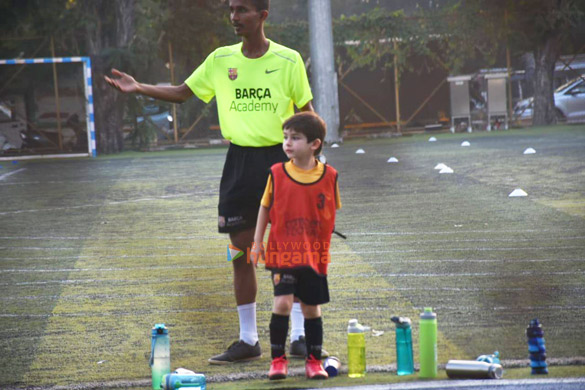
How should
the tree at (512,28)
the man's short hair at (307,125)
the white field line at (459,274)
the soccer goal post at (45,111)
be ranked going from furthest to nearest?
the tree at (512,28) → the soccer goal post at (45,111) → the white field line at (459,274) → the man's short hair at (307,125)

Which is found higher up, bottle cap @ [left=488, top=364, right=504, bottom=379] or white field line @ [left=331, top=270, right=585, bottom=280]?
bottle cap @ [left=488, top=364, right=504, bottom=379]

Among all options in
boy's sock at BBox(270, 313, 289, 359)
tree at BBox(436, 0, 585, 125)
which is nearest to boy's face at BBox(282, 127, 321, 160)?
boy's sock at BBox(270, 313, 289, 359)

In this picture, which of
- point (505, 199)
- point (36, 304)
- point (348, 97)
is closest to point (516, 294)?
point (36, 304)

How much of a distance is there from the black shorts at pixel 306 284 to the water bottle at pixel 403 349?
15.5 inches

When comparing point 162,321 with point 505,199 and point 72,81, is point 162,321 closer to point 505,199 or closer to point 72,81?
point 505,199

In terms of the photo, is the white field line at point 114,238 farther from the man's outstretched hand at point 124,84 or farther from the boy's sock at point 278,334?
the boy's sock at point 278,334

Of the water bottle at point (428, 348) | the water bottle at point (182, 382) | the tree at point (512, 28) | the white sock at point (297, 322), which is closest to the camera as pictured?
the water bottle at point (182, 382)

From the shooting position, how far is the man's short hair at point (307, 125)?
16.1 feet

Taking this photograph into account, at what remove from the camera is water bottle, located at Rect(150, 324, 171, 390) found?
4.77 metres

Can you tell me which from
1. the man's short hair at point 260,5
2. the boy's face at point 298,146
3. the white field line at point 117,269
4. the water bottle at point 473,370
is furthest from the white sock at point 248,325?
the white field line at point 117,269

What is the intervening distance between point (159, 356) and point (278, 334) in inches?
24.2

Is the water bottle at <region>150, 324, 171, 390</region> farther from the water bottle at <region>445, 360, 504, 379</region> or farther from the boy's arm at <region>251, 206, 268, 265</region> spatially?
the water bottle at <region>445, 360, 504, 379</region>

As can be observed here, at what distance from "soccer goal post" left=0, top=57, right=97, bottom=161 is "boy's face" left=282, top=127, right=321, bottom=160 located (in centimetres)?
2306

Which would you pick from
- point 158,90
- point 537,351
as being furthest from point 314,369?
point 158,90
